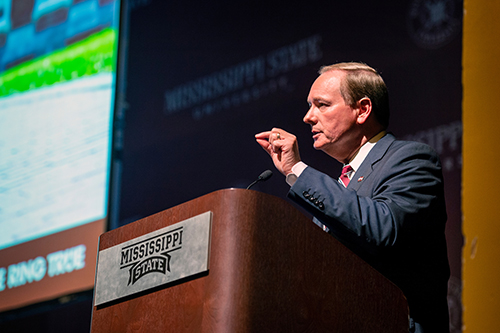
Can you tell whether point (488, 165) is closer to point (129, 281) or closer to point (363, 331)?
point (363, 331)

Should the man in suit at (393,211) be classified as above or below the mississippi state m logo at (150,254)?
above

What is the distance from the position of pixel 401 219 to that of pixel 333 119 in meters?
0.60

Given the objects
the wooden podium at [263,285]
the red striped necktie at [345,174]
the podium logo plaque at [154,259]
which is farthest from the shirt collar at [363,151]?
the podium logo plaque at [154,259]

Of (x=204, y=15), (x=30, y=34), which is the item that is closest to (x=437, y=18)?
(x=204, y=15)

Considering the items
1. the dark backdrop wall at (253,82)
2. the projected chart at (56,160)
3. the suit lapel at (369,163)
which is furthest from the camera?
the projected chart at (56,160)

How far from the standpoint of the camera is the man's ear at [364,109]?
194cm

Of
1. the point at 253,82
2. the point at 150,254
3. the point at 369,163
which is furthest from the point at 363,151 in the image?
the point at 253,82

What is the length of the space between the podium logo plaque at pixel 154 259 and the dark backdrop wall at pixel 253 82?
141 cm

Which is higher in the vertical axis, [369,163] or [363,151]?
[363,151]

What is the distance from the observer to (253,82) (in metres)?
3.40

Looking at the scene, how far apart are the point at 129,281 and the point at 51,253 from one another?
8.47 feet

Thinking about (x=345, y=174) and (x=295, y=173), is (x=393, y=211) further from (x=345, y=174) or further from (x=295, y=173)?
(x=345, y=174)

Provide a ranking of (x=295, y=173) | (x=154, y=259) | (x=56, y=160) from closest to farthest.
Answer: (x=154, y=259) → (x=295, y=173) → (x=56, y=160)

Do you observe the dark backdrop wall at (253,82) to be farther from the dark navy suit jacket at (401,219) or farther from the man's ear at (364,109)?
the dark navy suit jacket at (401,219)
